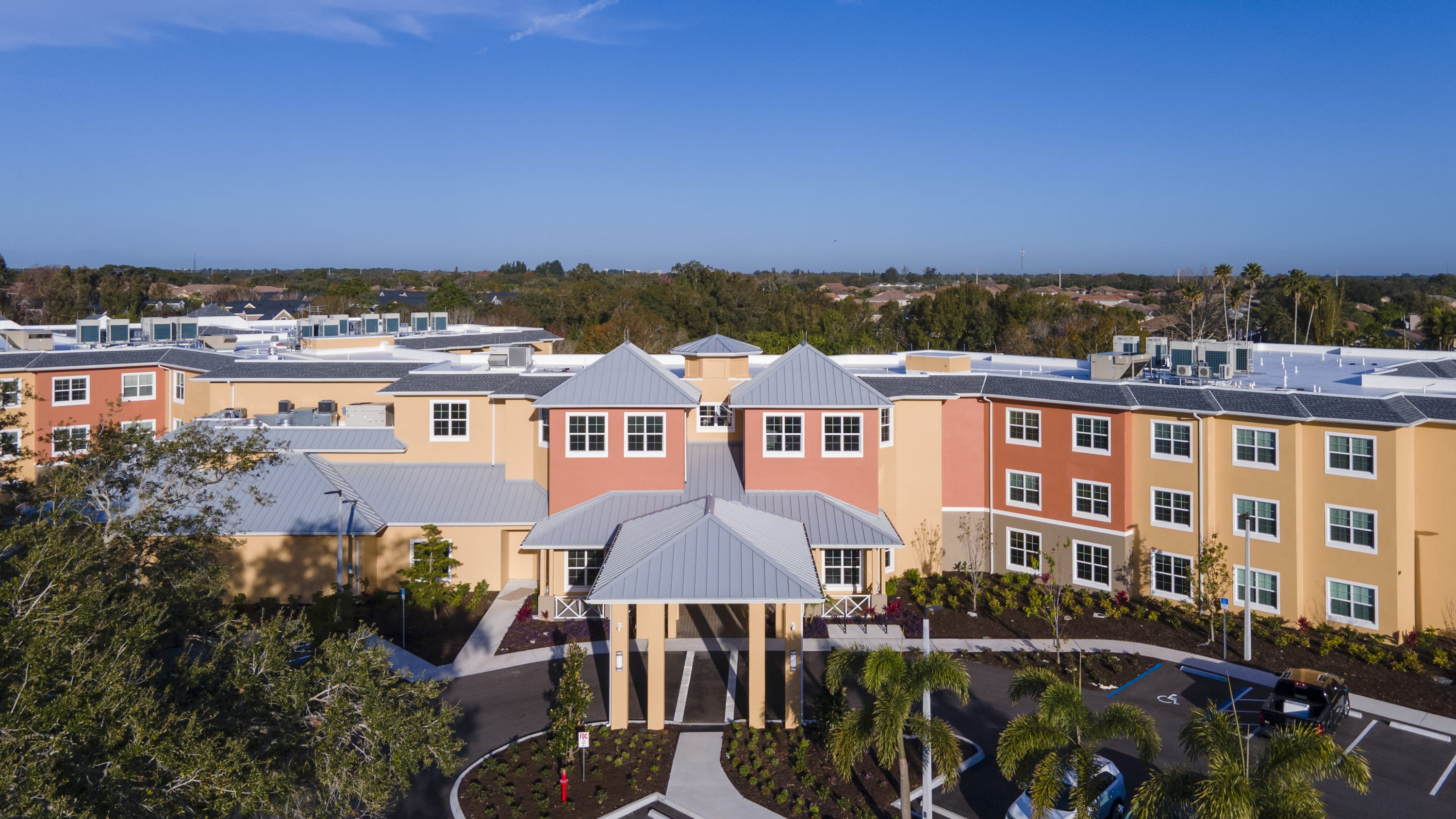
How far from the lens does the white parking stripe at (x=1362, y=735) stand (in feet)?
62.8

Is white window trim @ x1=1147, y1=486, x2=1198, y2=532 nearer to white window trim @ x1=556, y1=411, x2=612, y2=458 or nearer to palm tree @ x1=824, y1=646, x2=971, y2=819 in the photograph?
palm tree @ x1=824, y1=646, x2=971, y2=819

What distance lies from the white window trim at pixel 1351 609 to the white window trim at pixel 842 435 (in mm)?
12579

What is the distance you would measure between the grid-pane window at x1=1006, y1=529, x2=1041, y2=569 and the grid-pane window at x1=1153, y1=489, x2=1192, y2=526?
3.63 meters

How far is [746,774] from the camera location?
18062mm

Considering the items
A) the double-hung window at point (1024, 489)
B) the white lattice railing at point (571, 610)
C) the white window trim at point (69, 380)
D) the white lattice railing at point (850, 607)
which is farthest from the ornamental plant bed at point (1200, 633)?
the white window trim at point (69, 380)

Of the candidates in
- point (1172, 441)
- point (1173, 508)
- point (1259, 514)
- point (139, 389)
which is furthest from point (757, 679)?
point (139, 389)

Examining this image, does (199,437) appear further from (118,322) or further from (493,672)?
(118,322)

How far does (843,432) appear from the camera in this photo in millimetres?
27656

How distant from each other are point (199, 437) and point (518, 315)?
69870 mm

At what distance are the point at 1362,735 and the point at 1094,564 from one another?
8971mm

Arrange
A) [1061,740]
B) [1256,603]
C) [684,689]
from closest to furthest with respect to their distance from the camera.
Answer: [1061,740], [684,689], [1256,603]

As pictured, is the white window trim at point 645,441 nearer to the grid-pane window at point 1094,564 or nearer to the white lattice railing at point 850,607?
the white lattice railing at point 850,607

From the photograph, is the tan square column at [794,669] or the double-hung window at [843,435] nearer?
the tan square column at [794,669]

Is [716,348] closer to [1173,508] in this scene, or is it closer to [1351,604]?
[1173,508]
